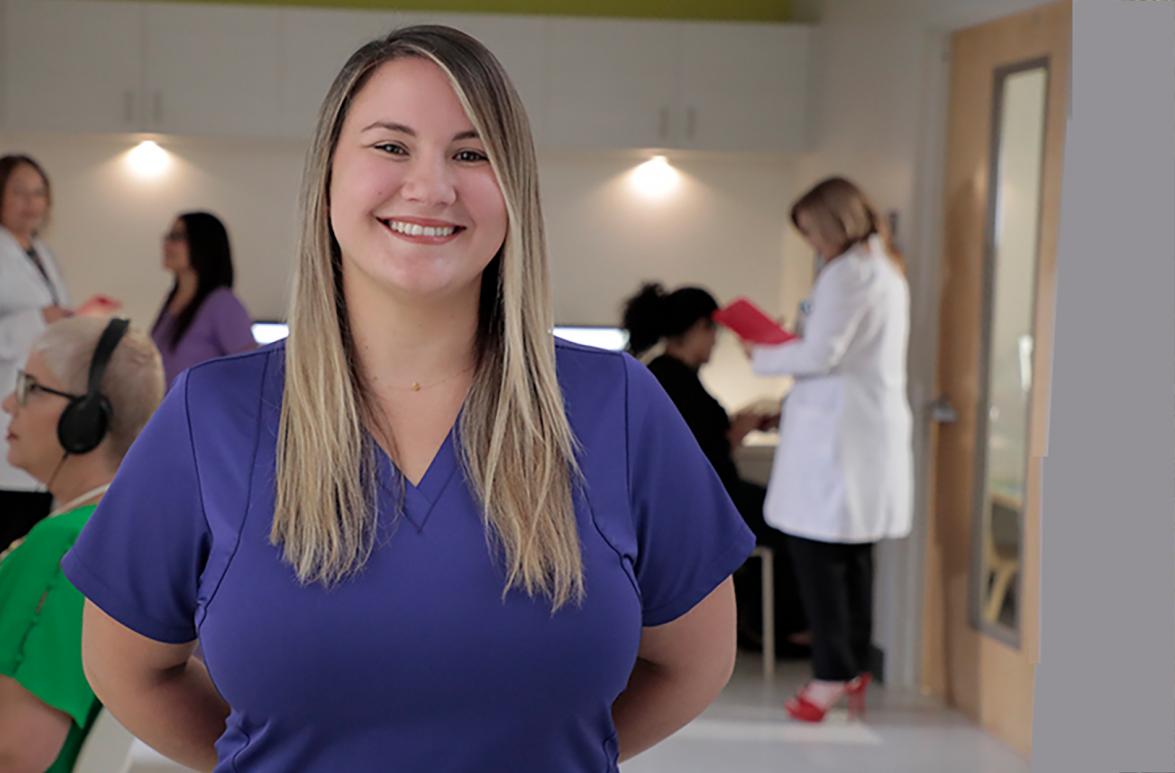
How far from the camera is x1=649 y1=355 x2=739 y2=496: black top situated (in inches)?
187

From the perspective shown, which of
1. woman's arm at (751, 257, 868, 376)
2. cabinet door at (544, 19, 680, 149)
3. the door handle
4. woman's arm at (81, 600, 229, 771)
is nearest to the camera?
woman's arm at (81, 600, 229, 771)

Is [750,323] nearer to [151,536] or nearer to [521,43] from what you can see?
[521,43]

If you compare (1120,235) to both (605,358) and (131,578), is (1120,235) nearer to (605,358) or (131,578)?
(605,358)

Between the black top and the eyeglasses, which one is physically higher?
the eyeglasses

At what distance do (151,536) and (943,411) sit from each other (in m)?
3.53

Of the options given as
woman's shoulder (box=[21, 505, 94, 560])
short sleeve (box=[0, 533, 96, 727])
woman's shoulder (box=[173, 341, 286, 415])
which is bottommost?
short sleeve (box=[0, 533, 96, 727])

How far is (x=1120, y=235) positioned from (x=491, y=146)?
0.72 meters

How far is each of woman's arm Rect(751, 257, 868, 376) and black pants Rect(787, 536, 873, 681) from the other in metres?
0.55

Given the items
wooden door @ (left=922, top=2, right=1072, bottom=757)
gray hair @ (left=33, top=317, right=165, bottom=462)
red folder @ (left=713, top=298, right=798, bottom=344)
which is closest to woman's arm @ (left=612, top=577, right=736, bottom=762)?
gray hair @ (left=33, top=317, right=165, bottom=462)

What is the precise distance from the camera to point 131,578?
1.25 meters

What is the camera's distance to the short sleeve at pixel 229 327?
15.8 ft

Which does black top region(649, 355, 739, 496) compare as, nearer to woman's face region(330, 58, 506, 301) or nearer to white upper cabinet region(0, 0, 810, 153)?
white upper cabinet region(0, 0, 810, 153)

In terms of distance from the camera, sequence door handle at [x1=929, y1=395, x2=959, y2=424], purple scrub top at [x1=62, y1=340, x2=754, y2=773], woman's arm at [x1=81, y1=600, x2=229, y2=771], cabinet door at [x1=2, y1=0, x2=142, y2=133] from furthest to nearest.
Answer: cabinet door at [x1=2, y1=0, x2=142, y2=133], door handle at [x1=929, y1=395, x2=959, y2=424], woman's arm at [x1=81, y1=600, x2=229, y2=771], purple scrub top at [x1=62, y1=340, x2=754, y2=773]

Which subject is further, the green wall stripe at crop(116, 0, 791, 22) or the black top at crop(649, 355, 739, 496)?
the green wall stripe at crop(116, 0, 791, 22)
